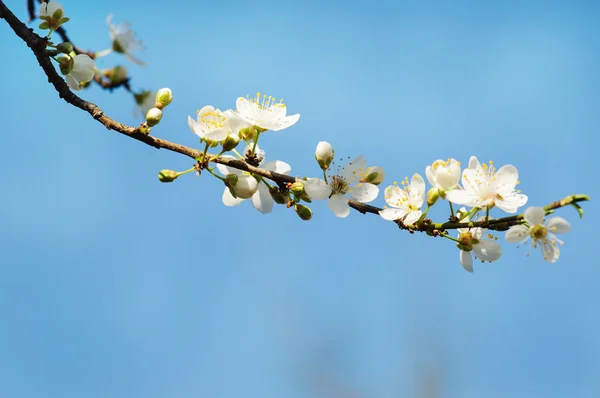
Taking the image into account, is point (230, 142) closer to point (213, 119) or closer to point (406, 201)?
point (213, 119)

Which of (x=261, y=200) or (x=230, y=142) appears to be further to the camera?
(x=261, y=200)

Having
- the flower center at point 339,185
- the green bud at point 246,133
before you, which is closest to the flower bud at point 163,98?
the green bud at point 246,133

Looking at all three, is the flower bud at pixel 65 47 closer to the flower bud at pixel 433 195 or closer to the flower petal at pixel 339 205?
the flower petal at pixel 339 205

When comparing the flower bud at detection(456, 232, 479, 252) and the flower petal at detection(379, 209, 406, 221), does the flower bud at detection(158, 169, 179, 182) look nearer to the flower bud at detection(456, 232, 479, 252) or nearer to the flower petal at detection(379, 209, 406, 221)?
the flower petal at detection(379, 209, 406, 221)

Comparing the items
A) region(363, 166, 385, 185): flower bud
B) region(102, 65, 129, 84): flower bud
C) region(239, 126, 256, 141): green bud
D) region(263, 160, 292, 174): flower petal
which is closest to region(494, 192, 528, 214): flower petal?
region(363, 166, 385, 185): flower bud

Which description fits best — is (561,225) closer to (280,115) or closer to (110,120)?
(280,115)

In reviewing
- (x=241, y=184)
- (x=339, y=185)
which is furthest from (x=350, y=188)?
(x=241, y=184)
